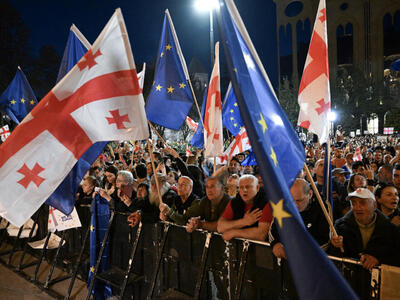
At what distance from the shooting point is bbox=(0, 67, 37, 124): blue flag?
347 inches

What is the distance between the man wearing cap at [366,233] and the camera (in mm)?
3205

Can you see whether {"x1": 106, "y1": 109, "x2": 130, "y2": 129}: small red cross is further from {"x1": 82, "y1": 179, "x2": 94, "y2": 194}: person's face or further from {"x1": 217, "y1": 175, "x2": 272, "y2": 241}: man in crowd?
{"x1": 82, "y1": 179, "x2": 94, "y2": 194}: person's face

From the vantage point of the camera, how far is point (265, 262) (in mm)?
3631

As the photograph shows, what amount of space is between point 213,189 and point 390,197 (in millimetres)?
2353

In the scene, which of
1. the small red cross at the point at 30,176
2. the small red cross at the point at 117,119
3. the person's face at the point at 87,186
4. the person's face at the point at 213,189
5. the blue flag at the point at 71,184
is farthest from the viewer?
the person's face at the point at 87,186

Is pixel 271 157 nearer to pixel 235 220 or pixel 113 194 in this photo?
pixel 235 220

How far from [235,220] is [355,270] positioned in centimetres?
139

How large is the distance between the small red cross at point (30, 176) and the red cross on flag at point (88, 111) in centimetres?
6

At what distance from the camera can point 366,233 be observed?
351 centimetres

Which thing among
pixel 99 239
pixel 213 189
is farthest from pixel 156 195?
pixel 99 239

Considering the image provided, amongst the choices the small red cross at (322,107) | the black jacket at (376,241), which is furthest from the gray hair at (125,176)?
the black jacket at (376,241)

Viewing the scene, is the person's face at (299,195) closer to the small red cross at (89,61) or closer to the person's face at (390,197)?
the person's face at (390,197)

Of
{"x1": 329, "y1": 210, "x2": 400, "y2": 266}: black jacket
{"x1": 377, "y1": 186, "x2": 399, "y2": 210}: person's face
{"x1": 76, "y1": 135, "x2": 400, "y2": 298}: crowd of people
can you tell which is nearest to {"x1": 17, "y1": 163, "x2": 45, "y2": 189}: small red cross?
{"x1": 76, "y1": 135, "x2": 400, "y2": 298}: crowd of people

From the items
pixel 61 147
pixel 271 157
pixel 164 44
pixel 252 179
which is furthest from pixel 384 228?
pixel 164 44
